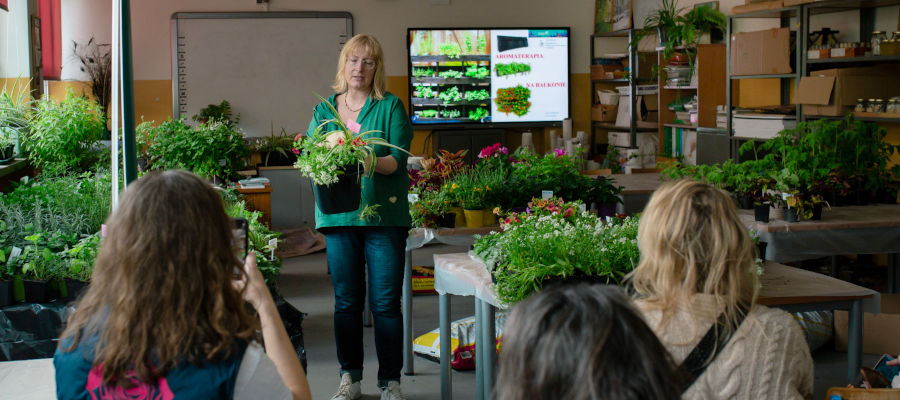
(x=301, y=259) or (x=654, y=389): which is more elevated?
(x=654, y=389)

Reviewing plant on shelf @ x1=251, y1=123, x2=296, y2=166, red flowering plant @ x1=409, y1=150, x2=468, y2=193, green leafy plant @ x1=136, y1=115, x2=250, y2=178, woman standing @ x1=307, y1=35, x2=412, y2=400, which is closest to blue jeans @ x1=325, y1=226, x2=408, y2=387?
woman standing @ x1=307, y1=35, x2=412, y2=400

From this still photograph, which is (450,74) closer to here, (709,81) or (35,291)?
(709,81)

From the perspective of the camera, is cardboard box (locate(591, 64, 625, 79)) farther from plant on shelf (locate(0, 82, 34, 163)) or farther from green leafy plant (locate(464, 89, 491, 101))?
plant on shelf (locate(0, 82, 34, 163))

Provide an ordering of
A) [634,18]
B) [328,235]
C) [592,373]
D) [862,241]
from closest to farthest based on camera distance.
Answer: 1. [592,373]
2. [328,235]
3. [862,241]
4. [634,18]

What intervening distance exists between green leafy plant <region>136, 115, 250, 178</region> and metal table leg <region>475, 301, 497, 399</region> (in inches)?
88.3

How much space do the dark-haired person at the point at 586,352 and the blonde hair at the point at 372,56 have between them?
2429 mm

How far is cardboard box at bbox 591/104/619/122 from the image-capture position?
9.52 metres

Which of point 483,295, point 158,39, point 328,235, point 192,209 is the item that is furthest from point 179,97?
point 192,209

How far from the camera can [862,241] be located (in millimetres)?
3898

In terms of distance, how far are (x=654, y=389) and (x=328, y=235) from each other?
8.38 ft

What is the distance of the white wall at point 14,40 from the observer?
5.75 metres

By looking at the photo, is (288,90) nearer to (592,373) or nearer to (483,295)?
(483,295)

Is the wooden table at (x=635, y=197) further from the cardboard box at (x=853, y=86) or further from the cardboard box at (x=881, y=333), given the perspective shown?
the cardboard box at (x=881, y=333)

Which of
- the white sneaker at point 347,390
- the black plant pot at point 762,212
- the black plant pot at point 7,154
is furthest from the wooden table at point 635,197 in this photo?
the black plant pot at point 7,154
